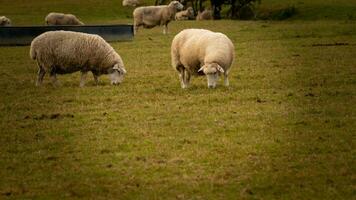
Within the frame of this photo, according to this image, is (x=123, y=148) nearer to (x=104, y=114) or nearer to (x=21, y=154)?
(x=21, y=154)

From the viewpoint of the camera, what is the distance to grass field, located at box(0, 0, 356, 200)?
10016mm

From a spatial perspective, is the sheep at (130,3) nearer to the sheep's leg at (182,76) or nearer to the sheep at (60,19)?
the sheep at (60,19)

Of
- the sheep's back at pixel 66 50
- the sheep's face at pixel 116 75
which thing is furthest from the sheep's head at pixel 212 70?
the sheep's back at pixel 66 50

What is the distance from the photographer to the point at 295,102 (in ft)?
54.2

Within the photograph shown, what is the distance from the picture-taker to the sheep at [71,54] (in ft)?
63.6

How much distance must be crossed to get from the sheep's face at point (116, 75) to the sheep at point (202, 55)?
155 centimetres

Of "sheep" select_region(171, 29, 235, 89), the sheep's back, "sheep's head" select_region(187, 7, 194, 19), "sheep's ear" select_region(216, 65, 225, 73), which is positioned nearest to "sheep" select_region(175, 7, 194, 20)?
"sheep's head" select_region(187, 7, 194, 19)

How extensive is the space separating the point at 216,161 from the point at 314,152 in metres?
1.51

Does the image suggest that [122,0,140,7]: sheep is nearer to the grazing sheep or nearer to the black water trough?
the grazing sheep

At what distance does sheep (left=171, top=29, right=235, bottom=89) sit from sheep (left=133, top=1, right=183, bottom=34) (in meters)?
25.2

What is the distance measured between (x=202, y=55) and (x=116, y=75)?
277 cm

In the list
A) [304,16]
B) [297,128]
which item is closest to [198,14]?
[304,16]

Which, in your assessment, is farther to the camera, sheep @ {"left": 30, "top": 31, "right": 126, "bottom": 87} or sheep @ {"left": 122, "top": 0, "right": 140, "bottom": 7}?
sheep @ {"left": 122, "top": 0, "right": 140, "bottom": 7}

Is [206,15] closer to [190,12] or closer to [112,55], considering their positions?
[190,12]
